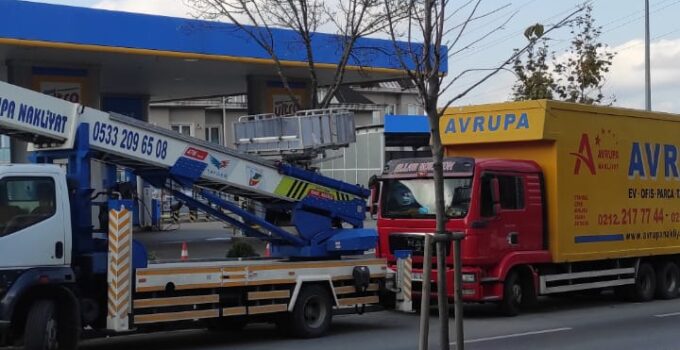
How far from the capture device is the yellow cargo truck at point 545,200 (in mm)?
14234

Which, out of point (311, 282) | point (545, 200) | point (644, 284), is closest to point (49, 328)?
point (311, 282)

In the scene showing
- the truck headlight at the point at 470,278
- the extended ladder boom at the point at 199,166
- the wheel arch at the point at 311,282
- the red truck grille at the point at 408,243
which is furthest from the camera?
the red truck grille at the point at 408,243

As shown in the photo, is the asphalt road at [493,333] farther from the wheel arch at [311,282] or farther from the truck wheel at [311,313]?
the wheel arch at [311,282]

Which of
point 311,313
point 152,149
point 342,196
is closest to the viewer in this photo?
point 152,149

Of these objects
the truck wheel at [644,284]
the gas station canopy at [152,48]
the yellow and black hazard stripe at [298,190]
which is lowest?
the truck wheel at [644,284]

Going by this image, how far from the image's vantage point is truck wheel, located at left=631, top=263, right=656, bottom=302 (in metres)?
16.9

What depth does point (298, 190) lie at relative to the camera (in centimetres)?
1248

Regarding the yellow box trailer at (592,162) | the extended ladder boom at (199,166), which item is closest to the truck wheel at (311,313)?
the extended ladder boom at (199,166)

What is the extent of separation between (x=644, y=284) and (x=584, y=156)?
3.27 meters

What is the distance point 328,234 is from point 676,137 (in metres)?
8.60

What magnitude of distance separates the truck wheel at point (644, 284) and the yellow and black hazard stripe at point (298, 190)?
25.0ft

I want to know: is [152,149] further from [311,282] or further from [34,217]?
[311,282]

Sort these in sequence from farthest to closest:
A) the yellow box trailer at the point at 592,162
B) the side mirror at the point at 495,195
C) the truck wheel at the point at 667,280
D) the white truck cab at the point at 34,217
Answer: the truck wheel at the point at 667,280 → the yellow box trailer at the point at 592,162 → the side mirror at the point at 495,195 → the white truck cab at the point at 34,217

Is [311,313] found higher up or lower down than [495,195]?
lower down
